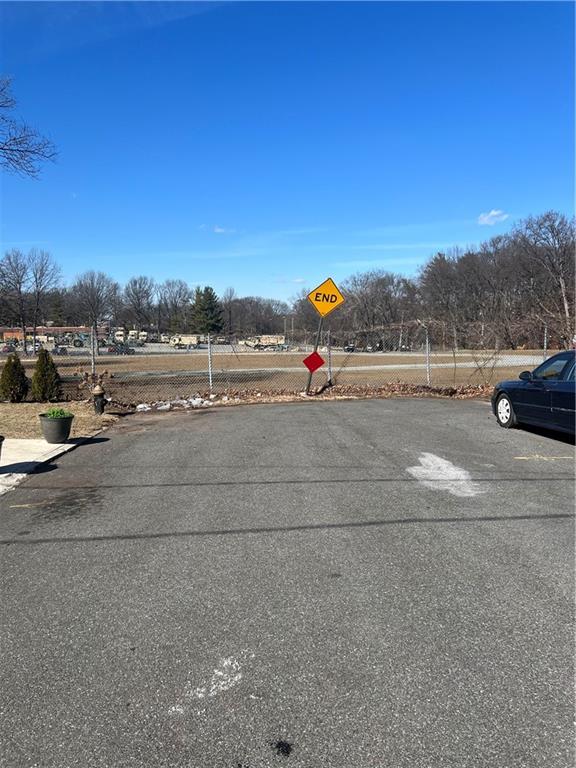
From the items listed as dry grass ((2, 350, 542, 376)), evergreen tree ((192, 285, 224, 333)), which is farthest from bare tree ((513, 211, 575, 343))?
evergreen tree ((192, 285, 224, 333))

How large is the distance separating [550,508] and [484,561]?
5.95 feet

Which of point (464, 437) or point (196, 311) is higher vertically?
point (196, 311)

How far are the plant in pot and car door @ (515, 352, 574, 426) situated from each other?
7703mm

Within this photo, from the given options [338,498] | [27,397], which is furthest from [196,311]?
[338,498]

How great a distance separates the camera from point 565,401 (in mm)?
8914

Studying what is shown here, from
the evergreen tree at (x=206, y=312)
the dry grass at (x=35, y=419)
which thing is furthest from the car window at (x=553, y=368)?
the evergreen tree at (x=206, y=312)

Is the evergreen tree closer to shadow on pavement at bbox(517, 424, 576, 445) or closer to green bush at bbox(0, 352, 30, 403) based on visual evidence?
green bush at bbox(0, 352, 30, 403)

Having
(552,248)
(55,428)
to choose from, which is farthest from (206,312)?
(55,428)

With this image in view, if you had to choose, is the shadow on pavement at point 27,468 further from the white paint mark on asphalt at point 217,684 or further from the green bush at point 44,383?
the green bush at point 44,383

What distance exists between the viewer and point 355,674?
2871 millimetres

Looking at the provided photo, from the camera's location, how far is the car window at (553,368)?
30.5 feet

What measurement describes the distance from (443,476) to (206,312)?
12284 centimetres

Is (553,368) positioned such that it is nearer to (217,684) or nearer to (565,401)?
(565,401)

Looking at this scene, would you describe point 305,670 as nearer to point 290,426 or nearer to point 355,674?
point 355,674
